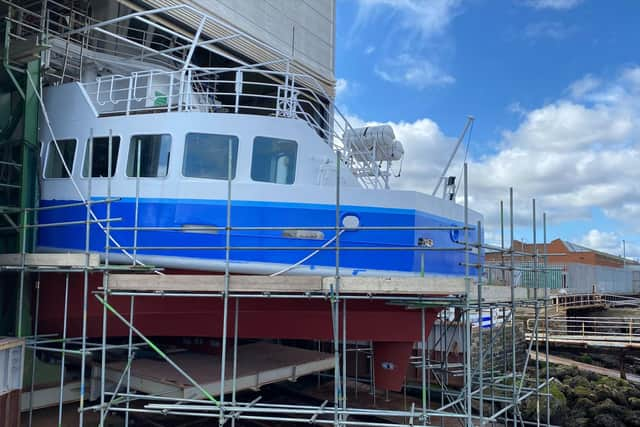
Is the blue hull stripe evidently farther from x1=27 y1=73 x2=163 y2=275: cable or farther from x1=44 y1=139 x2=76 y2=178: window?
x1=44 y1=139 x2=76 y2=178: window

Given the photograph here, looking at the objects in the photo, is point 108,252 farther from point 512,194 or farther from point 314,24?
point 314,24

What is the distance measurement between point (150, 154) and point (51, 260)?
2.29 meters

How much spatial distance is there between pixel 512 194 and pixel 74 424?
895cm

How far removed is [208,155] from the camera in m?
8.78

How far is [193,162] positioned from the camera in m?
8.78

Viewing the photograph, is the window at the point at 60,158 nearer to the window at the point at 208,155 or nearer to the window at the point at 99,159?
the window at the point at 99,159

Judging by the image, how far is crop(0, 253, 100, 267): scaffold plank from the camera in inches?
324

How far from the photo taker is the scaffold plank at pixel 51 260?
823 centimetres

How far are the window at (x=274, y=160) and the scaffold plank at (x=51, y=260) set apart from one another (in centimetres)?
284

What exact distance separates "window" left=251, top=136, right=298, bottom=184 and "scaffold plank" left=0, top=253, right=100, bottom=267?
2841 millimetres

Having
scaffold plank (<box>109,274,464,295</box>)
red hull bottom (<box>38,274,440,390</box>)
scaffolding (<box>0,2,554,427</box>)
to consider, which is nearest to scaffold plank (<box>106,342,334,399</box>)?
scaffolding (<box>0,2,554,427</box>)

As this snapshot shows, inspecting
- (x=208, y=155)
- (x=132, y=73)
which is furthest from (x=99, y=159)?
(x=208, y=155)

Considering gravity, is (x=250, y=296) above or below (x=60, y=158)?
below

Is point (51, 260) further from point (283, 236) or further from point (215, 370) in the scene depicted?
point (283, 236)
